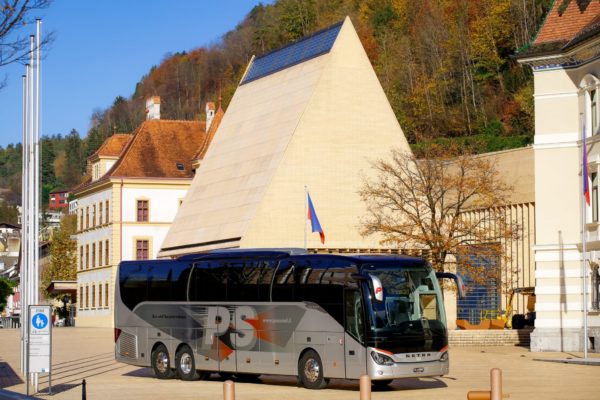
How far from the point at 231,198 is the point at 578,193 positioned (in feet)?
86.2

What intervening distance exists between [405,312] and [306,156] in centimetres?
3552

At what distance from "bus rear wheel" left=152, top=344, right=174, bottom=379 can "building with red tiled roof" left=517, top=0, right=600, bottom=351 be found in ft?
49.8

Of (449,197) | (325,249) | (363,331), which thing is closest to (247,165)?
(325,249)

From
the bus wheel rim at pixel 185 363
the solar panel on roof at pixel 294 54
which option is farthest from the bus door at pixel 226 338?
the solar panel on roof at pixel 294 54

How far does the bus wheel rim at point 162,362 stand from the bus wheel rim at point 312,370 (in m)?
5.55

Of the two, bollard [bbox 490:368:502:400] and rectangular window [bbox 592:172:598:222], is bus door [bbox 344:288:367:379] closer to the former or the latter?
bollard [bbox 490:368:502:400]

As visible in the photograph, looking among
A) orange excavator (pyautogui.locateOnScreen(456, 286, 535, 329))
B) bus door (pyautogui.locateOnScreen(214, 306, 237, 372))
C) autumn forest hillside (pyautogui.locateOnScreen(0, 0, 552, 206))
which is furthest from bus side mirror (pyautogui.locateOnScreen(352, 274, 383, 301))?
autumn forest hillside (pyautogui.locateOnScreen(0, 0, 552, 206))

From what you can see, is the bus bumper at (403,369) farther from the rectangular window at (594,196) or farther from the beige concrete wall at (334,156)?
the beige concrete wall at (334,156)

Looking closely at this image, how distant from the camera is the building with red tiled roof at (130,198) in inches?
3413

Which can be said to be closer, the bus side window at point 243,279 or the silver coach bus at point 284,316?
the silver coach bus at point 284,316

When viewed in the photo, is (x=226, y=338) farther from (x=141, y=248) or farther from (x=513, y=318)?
(x=141, y=248)

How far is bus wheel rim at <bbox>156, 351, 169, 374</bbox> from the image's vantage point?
109 ft

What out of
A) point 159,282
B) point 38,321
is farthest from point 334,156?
point 38,321

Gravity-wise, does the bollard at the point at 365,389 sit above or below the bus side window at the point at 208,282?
below
